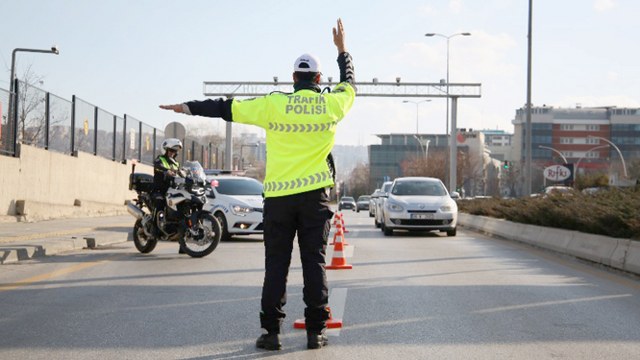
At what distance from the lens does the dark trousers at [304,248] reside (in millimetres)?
6309

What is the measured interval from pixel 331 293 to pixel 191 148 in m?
38.7

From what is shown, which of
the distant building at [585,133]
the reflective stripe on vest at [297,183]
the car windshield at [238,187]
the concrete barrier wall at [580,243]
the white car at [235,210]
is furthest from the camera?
the distant building at [585,133]

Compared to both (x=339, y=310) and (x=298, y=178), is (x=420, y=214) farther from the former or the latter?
(x=298, y=178)

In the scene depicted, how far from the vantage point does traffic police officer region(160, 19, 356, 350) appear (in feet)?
20.8

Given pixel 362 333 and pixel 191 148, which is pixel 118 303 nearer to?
pixel 362 333

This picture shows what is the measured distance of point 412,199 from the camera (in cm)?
2295

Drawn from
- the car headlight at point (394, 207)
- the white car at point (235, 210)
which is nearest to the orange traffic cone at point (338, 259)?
the white car at point (235, 210)

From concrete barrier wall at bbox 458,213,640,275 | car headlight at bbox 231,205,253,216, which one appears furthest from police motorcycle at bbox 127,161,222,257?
concrete barrier wall at bbox 458,213,640,275

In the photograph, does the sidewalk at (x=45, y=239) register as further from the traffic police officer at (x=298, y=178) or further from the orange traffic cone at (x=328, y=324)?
the traffic police officer at (x=298, y=178)

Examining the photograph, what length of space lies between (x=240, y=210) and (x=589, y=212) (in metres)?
7.27

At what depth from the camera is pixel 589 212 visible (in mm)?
15109

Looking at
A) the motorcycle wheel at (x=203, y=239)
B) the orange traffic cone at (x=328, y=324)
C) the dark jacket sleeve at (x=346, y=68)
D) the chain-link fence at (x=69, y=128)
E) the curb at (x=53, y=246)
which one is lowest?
the orange traffic cone at (x=328, y=324)

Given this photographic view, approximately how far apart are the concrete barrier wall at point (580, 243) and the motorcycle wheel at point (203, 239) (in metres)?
5.99

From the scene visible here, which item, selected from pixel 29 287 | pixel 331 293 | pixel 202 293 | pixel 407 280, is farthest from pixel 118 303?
pixel 407 280
